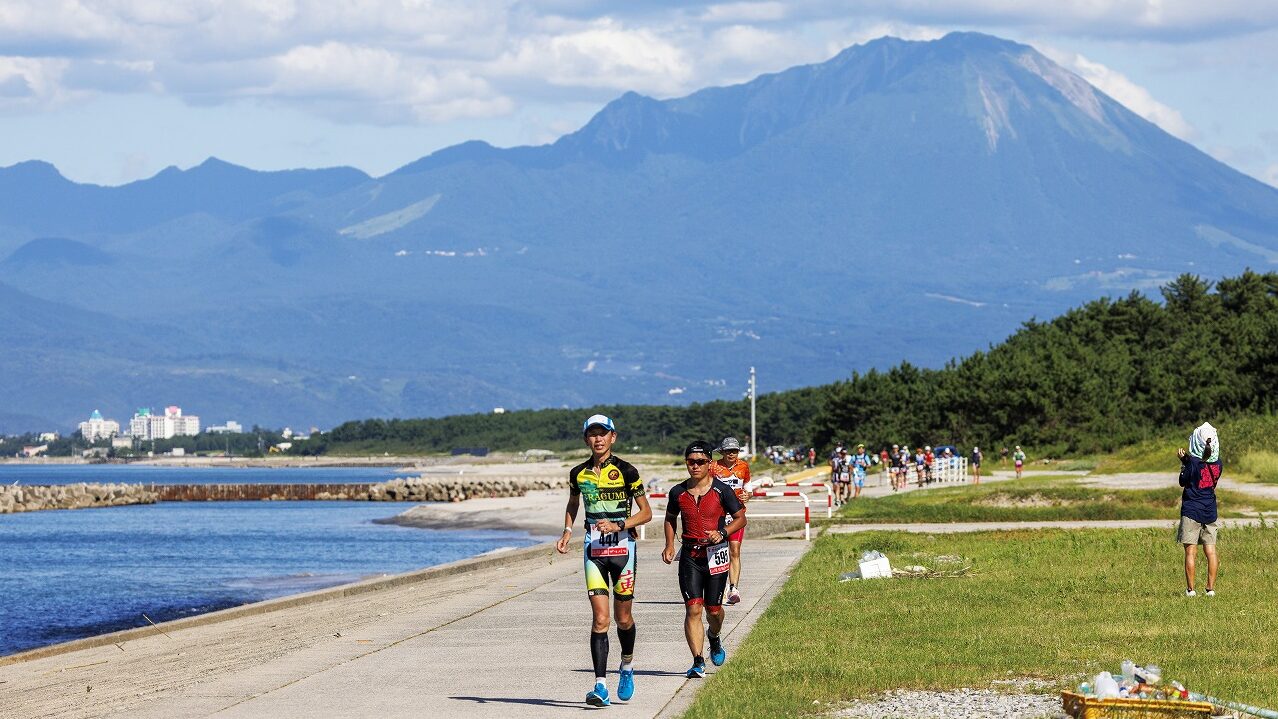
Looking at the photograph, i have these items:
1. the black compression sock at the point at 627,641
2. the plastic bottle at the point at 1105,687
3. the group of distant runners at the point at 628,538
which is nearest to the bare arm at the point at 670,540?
the group of distant runners at the point at 628,538

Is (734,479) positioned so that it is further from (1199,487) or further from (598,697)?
(598,697)

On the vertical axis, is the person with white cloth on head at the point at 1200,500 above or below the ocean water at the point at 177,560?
above

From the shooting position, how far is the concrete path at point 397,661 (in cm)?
1491

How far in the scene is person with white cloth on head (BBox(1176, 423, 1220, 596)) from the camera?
20.9 meters

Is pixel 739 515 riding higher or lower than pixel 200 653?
higher

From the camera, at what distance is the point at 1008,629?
18.4 metres

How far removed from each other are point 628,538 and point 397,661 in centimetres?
384

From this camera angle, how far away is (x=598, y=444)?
14.8 meters

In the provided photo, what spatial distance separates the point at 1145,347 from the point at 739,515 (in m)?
96.3

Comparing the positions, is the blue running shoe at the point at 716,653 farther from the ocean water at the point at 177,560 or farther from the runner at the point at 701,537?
the ocean water at the point at 177,560

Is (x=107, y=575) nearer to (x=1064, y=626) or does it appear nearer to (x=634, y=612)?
(x=634, y=612)

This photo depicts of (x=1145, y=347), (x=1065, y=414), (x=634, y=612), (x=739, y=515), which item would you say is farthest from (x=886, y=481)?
(x=739, y=515)

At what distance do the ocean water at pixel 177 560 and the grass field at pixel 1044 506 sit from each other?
42.7 ft

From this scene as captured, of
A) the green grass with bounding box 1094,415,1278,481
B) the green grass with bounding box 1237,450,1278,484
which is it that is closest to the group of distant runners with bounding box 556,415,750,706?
the green grass with bounding box 1237,450,1278,484
